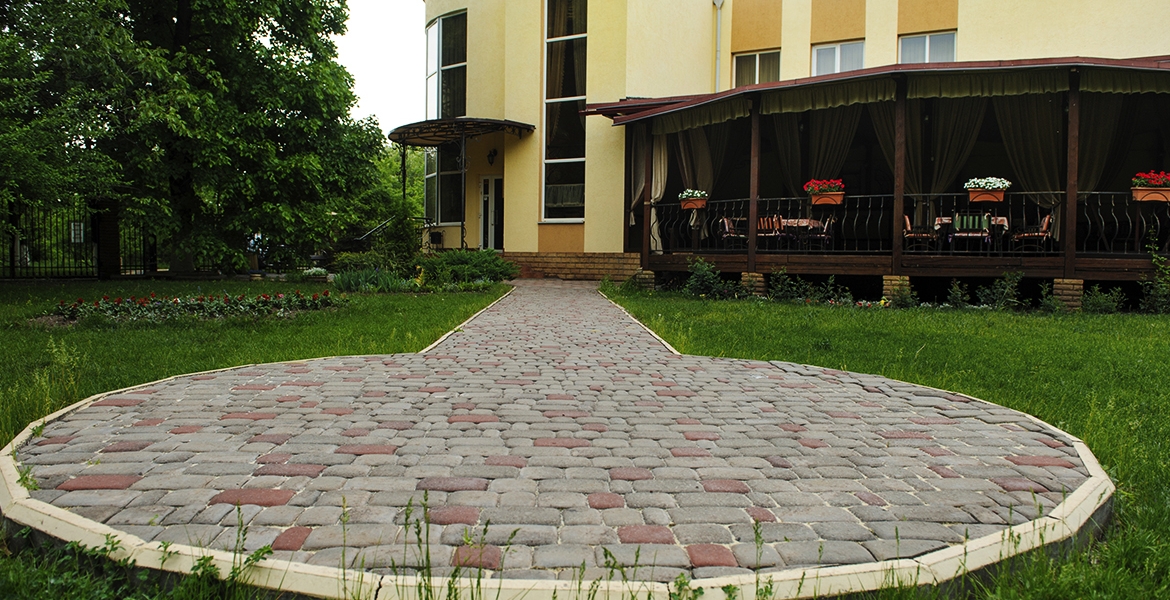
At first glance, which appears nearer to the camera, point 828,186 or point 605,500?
point 605,500

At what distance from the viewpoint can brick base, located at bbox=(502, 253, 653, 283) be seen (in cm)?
1888

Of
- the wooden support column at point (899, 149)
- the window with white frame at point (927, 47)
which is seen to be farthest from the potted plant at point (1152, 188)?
the window with white frame at point (927, 47)

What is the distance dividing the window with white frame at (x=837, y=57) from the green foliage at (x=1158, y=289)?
948 cm

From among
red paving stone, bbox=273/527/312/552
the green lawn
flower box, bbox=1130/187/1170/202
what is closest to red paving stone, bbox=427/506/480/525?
red paving stone, bbox=273/527/312/552

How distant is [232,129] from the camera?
17500 mm

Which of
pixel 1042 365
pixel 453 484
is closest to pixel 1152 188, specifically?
pixel 1042 365

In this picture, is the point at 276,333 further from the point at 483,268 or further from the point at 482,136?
the point at 482,136

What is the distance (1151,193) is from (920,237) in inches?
127

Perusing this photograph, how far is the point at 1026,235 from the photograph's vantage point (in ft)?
40.6

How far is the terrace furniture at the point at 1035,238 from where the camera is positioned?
40.8 ft

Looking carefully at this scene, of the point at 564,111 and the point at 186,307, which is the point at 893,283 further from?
the point at 186,307

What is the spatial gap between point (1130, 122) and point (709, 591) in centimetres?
1532

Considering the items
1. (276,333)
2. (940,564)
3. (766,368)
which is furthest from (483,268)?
(940,564)

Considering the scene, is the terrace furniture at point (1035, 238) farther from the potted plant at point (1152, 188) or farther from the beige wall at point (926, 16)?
the beige wall at point (926, 16)
